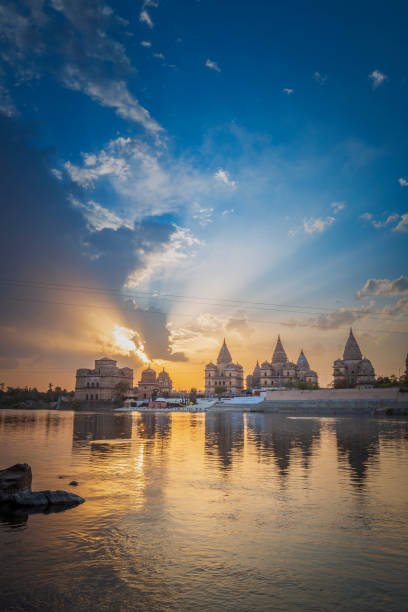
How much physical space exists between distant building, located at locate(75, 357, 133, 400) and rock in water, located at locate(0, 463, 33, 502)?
130317 mm

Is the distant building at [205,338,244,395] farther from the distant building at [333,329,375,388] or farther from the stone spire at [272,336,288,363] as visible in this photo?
the distant building at [333,329,375,388]

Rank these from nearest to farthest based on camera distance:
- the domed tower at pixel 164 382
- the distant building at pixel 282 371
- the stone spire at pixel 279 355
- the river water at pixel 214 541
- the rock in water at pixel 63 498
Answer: the river water at pixel 214 541 < the rock in water at pixel 63 498 < the distant building at pixel 282 371 < the stone spire at pixel 279 355 < the domed tower at pixel 164 382

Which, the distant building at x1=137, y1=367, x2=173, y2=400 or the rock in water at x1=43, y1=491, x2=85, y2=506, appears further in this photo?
the distant building at x1=137, y1=367, x2=173, y2=400

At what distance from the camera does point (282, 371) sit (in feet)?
433

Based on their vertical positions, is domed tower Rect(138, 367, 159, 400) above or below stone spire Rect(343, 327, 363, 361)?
below

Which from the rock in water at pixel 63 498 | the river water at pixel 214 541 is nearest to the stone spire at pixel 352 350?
the river water at pixel 214 541

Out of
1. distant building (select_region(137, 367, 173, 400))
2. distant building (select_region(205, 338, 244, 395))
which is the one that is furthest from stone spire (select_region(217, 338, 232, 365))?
distant building (select_region(137, 367, 173, 400))

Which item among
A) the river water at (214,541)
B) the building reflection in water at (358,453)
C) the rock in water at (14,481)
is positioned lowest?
the building reflection in water at (358,453)

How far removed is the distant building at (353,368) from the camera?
104m

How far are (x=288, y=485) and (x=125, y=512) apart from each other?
5190 mm

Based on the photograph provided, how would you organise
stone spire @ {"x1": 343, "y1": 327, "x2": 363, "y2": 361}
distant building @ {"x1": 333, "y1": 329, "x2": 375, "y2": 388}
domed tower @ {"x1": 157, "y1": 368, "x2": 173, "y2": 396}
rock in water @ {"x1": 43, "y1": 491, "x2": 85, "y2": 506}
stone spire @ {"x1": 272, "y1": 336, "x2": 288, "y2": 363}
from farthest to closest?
domed tower @ {"x1": 157, "y1": 368, "x2": 173, "y2": 396} → stone spire @ {"x1": 272, "y1": 336, "x2": 288, "y2": 363} → stone spire @ {"x1": 343, "y1": 327, "x2": 363, "y2": 361} → distant building @ {"x1": 333, "y1": 329, "x2": 375, "y2": 388} → rock in water @ {"x1": 43, "y1": 491, "x2": 85, "y2": 506}

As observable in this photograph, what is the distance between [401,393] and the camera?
65688mm

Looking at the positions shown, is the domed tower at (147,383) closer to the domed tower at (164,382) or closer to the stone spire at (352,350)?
the domed tower at (164,382)

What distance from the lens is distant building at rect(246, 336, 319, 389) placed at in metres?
130
